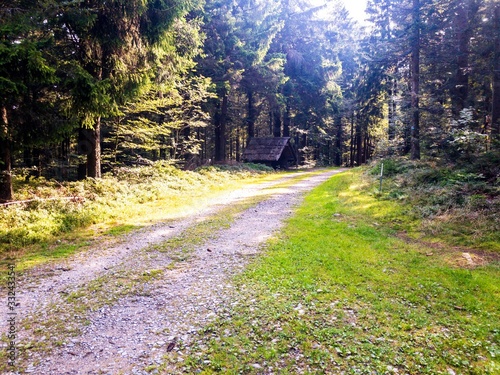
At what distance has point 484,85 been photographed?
18641mm

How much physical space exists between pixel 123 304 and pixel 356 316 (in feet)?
11.4

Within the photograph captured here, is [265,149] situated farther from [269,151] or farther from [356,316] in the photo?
[356,316]

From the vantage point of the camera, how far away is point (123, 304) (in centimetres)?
464

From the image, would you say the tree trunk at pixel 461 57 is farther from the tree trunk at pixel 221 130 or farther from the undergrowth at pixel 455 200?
the tree trunk at pixel 221 130

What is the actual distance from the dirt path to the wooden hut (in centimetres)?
2570

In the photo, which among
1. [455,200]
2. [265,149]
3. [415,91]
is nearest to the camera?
[455,200]

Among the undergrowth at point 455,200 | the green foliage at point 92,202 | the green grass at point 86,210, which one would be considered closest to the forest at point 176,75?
the undergrowth at point 455,200

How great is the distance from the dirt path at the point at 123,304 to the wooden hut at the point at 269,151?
2570cm

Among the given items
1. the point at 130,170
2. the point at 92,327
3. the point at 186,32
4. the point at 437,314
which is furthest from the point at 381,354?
the point at 186,32

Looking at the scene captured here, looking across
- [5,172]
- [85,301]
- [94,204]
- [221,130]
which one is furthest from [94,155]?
[221,130]

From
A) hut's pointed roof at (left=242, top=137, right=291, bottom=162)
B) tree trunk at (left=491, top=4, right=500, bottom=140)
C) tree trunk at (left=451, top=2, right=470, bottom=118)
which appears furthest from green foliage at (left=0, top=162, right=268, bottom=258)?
hut's pointed roof at (left=242, top=137, right=291, bottom=162)

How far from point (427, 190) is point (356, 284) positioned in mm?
7043

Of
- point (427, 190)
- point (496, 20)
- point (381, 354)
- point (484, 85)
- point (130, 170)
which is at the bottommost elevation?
point (381, 354)

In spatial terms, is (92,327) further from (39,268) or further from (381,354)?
(381,354)
